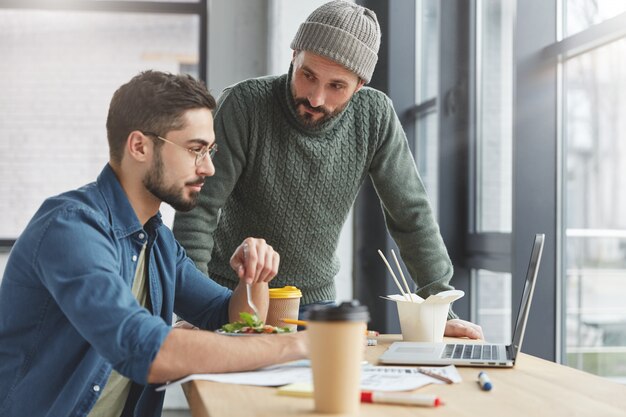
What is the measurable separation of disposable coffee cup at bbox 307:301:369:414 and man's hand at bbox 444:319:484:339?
906mm

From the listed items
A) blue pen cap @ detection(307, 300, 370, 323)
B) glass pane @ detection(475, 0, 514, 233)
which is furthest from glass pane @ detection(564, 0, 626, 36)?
blue pen cap @ detection(307, 300, 370, 323)

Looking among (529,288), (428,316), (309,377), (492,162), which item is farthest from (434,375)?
(492,162)

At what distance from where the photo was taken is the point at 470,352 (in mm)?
1597

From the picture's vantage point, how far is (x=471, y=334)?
6.27ft

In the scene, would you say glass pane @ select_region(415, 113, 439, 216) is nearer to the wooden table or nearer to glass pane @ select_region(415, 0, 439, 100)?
glass pane @ select_region(415, 0, 439, 100)

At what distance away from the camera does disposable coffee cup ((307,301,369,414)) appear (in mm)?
995

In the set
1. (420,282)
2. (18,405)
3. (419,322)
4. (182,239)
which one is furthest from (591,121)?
(18,405)

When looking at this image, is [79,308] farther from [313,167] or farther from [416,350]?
[313,167]

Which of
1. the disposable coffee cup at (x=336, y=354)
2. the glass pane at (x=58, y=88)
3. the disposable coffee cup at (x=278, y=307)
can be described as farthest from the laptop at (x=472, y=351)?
the glass pane at (x=58, y=88)

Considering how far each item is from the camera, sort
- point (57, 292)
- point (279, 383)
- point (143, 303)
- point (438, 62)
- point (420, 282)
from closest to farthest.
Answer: point (279, 383) → point (57, 292) → point (143, 303) → point (420, 282) → point (438, 62)

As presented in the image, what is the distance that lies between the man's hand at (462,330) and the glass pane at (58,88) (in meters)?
2.73

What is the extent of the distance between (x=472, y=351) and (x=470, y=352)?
2 cm

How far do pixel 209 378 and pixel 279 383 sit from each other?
0.35 feet

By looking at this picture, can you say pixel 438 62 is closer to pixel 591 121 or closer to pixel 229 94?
pixel 591 121
